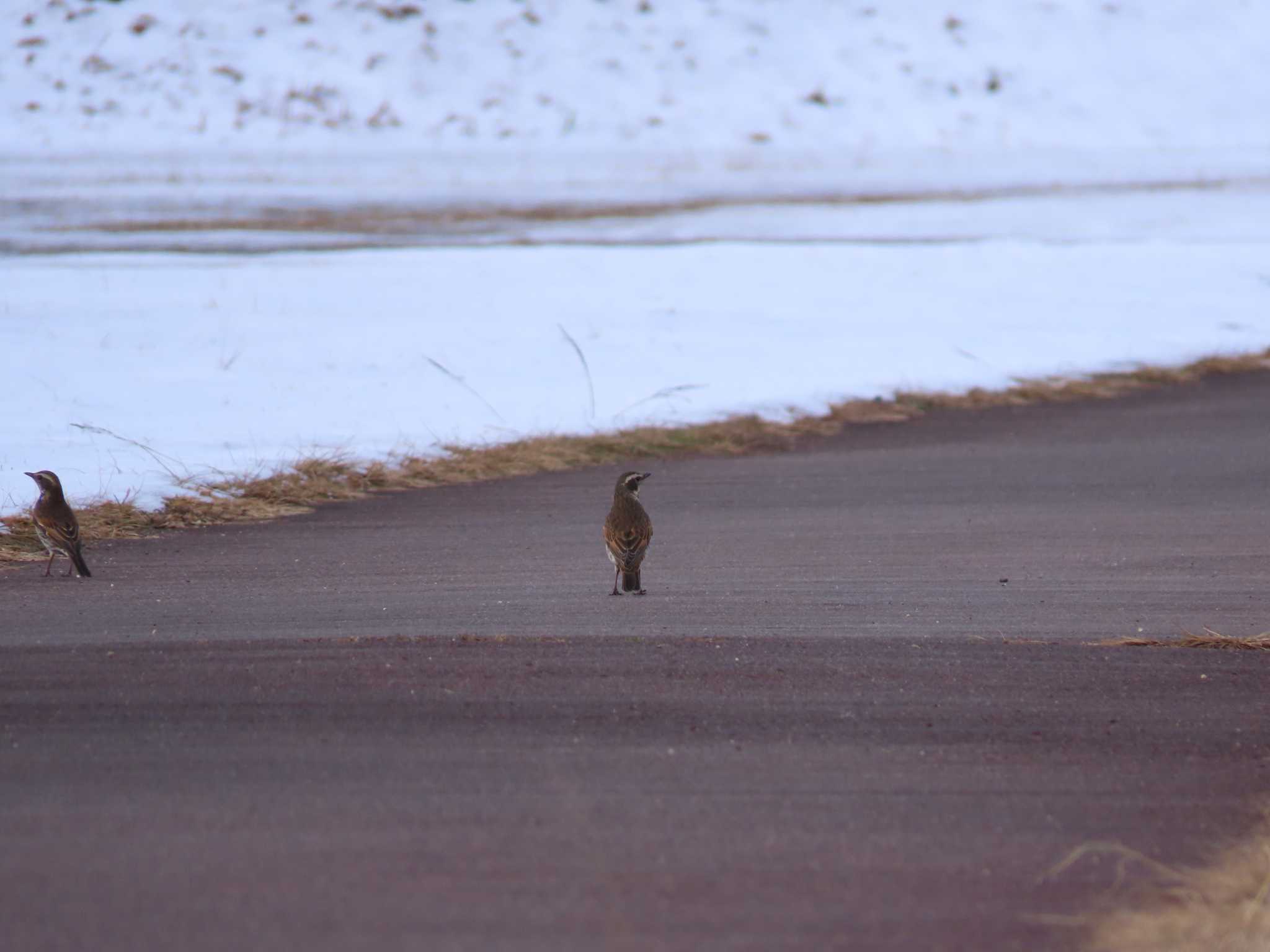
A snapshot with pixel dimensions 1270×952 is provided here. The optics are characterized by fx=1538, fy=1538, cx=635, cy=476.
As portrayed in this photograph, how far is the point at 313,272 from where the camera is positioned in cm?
2509

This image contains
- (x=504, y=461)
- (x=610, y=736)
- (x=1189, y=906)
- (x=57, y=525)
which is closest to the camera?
(x=1189, y=906)

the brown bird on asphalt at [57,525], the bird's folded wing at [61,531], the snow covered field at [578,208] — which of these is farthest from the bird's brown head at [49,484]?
the snow covered field at [578,208]

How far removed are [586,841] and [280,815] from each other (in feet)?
3.69

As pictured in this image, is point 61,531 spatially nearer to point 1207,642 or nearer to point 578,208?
point 1207,642

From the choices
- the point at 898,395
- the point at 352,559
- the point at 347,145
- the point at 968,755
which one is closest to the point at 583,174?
the point at 347,145

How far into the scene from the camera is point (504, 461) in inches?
570

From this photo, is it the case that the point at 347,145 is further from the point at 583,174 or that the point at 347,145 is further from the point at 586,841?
the point at 586,841

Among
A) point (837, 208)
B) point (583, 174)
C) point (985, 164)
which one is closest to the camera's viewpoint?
point (837, 208)

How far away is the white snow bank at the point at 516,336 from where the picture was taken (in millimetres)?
15609

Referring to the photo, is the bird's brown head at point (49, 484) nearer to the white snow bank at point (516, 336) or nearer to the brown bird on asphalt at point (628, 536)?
the white snow bank at point (516, 336)

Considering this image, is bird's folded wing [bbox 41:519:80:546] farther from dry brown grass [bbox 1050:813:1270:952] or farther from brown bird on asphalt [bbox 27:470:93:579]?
dry brown grass [bbox 1050:813:1270:952]

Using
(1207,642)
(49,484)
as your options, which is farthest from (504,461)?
(1207,642)

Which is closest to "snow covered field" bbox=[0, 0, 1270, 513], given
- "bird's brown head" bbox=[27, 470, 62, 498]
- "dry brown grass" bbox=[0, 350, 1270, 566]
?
"dry brown grass" bbox=[0, 350, 1270, 566]

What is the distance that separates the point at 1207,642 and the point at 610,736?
3444mm
